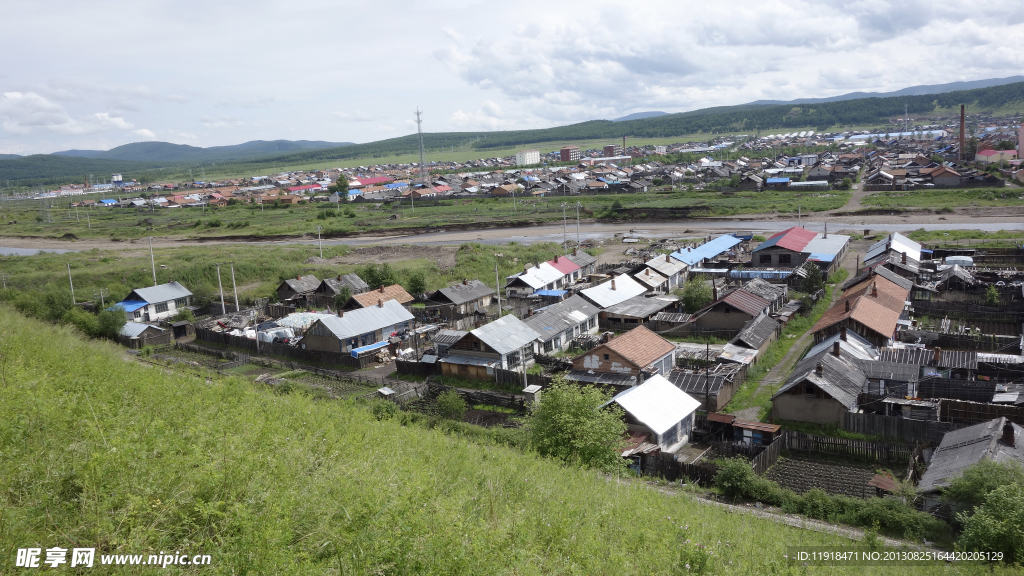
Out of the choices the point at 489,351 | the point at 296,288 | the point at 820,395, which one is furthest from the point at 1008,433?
the point at 296,288

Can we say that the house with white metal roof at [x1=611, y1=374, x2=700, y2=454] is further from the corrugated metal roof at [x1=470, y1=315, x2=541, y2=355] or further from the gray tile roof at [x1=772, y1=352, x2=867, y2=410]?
the corrugated metal roof at [x1=470, y1=315, x2=541, y2=355]

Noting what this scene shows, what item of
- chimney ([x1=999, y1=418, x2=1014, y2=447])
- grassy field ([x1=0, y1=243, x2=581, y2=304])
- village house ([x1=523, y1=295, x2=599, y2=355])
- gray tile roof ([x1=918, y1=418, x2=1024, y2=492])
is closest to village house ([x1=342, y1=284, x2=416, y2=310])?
grassy field ([x1=0, y1=243, x2=581, y2=304])

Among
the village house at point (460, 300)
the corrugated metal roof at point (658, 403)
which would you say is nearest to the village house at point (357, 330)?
the village house at point (460, 300)

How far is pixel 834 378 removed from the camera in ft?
70.1

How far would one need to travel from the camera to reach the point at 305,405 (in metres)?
15.2

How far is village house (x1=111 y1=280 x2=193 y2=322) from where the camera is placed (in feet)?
131

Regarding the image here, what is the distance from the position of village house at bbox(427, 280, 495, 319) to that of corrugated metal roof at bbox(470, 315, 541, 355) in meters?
8.56

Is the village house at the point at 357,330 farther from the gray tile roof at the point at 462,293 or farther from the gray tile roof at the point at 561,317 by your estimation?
the gray tile roof at the point at 561,317

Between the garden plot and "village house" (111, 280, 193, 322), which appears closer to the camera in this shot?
the garden plot

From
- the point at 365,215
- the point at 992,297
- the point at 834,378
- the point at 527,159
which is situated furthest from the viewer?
the point at 527,159

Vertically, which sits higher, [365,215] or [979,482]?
[365,215]

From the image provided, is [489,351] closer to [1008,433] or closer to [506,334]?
[506,334]

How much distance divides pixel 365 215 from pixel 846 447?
8569 centimetres

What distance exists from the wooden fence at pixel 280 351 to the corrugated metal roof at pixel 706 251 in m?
25.5
